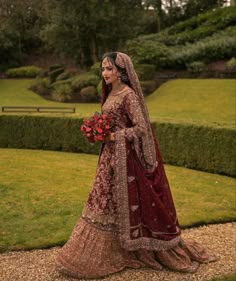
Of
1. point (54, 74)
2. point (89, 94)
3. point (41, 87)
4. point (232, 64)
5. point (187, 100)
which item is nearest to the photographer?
point (187, 100)

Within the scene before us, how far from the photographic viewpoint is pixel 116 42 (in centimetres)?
3472

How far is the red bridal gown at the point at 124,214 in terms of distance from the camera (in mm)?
5699

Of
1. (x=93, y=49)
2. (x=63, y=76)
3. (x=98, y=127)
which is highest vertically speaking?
(x=93, y=49)

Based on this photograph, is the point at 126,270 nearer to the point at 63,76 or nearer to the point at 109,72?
the point at 109,72

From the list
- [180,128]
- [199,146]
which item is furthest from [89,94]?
[199,146]

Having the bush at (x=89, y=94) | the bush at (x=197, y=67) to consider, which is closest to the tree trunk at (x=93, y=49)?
the bush at (x=89, y=94)

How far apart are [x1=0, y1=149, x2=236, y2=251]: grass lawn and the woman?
168 centimetres

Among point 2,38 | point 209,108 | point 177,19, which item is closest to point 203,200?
point 209,108

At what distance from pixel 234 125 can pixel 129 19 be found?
22.7 meters

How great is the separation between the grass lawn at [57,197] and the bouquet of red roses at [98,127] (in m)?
2.46

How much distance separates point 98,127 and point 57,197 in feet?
15.4

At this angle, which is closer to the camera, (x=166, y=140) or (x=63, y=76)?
(x=166, y=140)

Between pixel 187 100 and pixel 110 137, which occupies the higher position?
pixel 110 137

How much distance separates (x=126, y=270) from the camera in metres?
6.03
